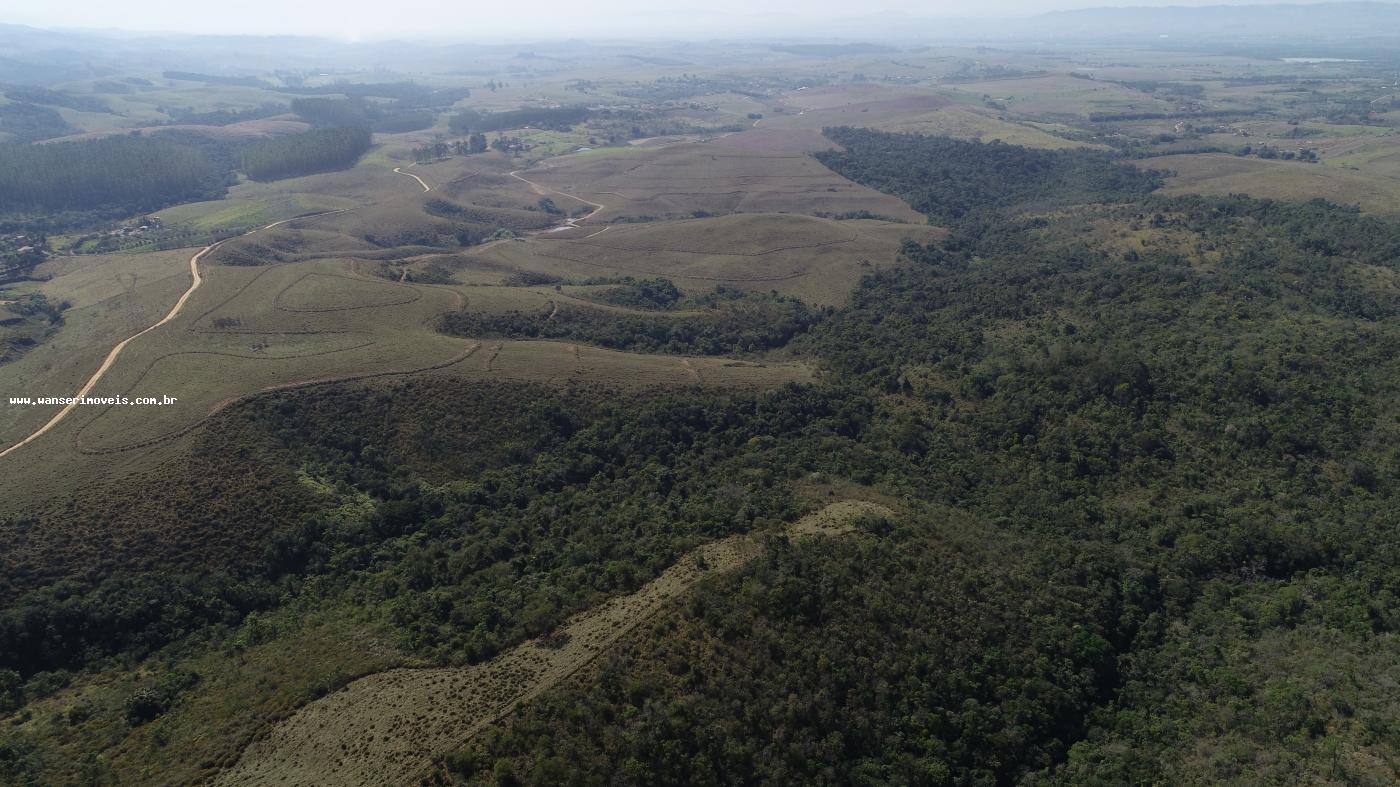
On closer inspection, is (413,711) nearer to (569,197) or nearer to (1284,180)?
(569,197)

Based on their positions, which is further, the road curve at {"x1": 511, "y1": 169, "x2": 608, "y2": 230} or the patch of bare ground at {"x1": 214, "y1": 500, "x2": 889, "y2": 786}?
the road curve at {"x1": 511, "y1": 169, "x2": 608, "y2": 230}

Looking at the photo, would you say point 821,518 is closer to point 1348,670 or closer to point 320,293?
point 1348,670

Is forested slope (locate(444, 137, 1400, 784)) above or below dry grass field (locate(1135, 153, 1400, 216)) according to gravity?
below

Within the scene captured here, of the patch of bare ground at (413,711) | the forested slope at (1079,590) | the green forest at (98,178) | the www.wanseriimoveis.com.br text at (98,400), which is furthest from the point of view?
the green forest at (98,178)

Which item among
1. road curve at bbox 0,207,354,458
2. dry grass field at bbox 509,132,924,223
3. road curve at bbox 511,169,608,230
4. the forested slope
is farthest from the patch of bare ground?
dry grass field at bbox 509,132,924,223

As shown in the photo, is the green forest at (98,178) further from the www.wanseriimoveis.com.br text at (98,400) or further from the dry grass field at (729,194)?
the www.wanseriimoveis.com.br text at (98,400)

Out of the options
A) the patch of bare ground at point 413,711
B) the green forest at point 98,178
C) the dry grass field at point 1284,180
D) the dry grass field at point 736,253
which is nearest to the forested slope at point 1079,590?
the patch of bare ground at point 413,711

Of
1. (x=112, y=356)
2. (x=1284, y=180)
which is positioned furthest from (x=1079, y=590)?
(x=1284, y=180)

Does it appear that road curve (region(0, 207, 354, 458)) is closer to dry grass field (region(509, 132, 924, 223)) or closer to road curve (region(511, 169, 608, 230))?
road curve (region(511, 169, 608, 230))
